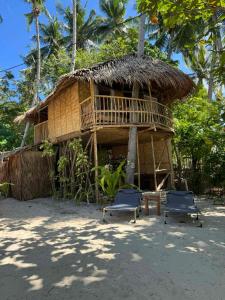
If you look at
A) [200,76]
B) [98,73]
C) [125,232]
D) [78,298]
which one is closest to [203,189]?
[98,73]

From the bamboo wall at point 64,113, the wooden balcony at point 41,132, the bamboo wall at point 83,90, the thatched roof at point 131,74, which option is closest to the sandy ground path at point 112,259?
the thatched roof at point 131,74

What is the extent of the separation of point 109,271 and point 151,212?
5030 millimetres

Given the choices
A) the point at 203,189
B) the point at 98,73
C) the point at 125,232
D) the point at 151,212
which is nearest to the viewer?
the point at 125,232

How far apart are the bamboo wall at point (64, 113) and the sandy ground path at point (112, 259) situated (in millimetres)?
5842

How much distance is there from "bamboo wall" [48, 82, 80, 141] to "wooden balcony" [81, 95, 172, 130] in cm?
68

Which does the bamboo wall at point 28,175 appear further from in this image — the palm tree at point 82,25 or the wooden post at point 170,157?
→ the palm tree at point 82,25

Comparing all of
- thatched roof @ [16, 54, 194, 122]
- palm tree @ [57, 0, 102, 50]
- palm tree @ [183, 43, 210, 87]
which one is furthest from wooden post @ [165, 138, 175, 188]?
palm tree @ [57, 0, 102, 50]

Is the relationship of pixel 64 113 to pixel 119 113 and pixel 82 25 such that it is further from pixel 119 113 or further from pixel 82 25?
pixel 82 25

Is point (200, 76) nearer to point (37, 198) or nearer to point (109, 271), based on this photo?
point (37, 198)

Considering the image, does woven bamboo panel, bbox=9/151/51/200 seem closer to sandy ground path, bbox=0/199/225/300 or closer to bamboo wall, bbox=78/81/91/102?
bamboo wall, bbox=78/81/91/102

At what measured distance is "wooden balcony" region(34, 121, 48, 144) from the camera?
644 inches

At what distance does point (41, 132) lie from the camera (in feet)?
55.4

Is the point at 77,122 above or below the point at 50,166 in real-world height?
above

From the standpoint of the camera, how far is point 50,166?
1431 cm
